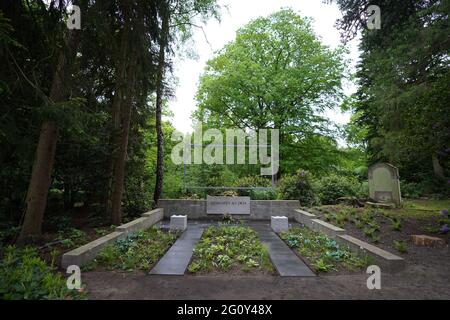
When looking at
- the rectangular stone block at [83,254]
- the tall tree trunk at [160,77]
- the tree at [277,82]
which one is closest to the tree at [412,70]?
the tall tree trunk at [160,77]

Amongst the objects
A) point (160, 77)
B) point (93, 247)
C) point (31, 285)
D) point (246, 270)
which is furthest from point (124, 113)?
point (246, 270)

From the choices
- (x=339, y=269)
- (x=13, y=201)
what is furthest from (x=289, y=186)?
(x=13, y=201)

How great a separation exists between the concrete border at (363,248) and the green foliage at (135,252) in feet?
12.5

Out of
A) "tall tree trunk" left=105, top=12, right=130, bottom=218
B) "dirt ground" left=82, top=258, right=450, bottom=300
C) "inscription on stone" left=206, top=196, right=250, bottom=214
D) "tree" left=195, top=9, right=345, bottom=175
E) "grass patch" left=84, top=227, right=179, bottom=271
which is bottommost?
"dirt ground" left=82, top=258, right=450, bottom=300

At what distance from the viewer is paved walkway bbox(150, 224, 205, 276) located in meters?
4.54

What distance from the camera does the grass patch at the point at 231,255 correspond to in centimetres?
469

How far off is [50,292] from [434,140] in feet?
26.2

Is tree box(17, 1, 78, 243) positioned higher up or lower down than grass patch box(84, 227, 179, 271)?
higher up

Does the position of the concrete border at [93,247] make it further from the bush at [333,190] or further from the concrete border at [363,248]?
the bush at [333,190]

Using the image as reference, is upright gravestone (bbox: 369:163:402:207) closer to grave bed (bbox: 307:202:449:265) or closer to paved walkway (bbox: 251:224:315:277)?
grave bed (bbox: 307:202:449:265)

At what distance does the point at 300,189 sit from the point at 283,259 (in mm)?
6549

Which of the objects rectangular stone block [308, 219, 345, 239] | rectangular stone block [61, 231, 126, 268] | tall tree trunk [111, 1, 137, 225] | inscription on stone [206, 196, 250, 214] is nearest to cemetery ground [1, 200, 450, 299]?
rectangular stone block [61, 231, 126, 268]

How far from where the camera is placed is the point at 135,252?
538 centimetres

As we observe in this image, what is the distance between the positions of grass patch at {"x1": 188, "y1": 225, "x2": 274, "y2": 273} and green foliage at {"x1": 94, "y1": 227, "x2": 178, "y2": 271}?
2.47ft
